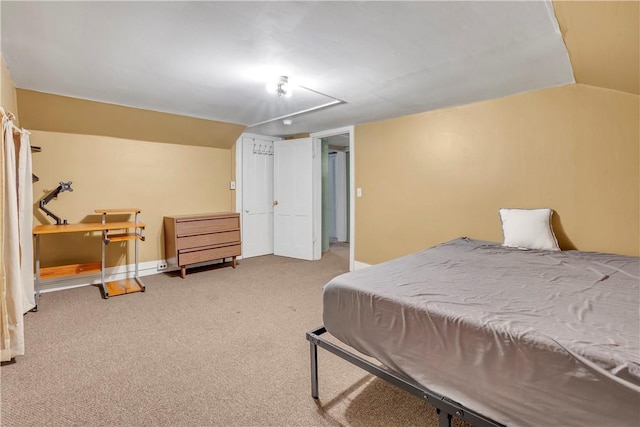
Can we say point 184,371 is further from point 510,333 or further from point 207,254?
point 207,254

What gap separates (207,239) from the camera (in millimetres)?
4242

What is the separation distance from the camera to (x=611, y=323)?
115 cm

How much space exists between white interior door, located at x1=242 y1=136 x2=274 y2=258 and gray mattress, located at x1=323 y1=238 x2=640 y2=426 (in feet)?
12.1

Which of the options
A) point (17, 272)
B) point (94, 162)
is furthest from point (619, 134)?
point (94, 162)

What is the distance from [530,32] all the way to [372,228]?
2.82m

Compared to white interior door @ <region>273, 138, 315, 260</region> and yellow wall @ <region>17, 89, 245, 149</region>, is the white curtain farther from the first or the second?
white interior door @ <region>273, 138, 315, 260</region>

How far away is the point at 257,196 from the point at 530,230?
4014 mm

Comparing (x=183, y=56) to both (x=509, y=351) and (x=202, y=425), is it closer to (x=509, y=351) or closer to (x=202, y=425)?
(x=202, y=425)

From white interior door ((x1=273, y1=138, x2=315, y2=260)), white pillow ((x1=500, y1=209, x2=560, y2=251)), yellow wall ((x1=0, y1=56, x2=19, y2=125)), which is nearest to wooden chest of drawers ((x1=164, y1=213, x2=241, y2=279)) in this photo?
white interior door ((x1=273, y1=138, x2=315, y2=260))

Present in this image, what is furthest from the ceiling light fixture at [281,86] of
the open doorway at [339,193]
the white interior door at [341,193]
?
the white interior door at [341,193]

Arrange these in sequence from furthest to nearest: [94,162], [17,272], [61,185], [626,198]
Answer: [94,162] < [61,185] < [626,198] < [17,272]

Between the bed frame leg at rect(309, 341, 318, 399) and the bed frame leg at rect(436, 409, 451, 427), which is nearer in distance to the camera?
the bed frame leg at rect(436, 409, 451, 427)

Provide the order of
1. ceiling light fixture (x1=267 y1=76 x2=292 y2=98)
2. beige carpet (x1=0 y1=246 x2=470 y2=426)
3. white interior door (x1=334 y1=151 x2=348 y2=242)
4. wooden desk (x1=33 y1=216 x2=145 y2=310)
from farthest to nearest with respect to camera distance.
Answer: white interior door (x1=334 y1=151 x2=348 y2=242), wooden desk (x1=33 y1=216 x2=145 y2=310), ceiling light fixture (x1=267 y1=76 x2=292 y2=98), beige carpet (x1=0 y1=246 x2=470 y2=426)

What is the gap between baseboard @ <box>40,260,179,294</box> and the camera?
3.48 metres
